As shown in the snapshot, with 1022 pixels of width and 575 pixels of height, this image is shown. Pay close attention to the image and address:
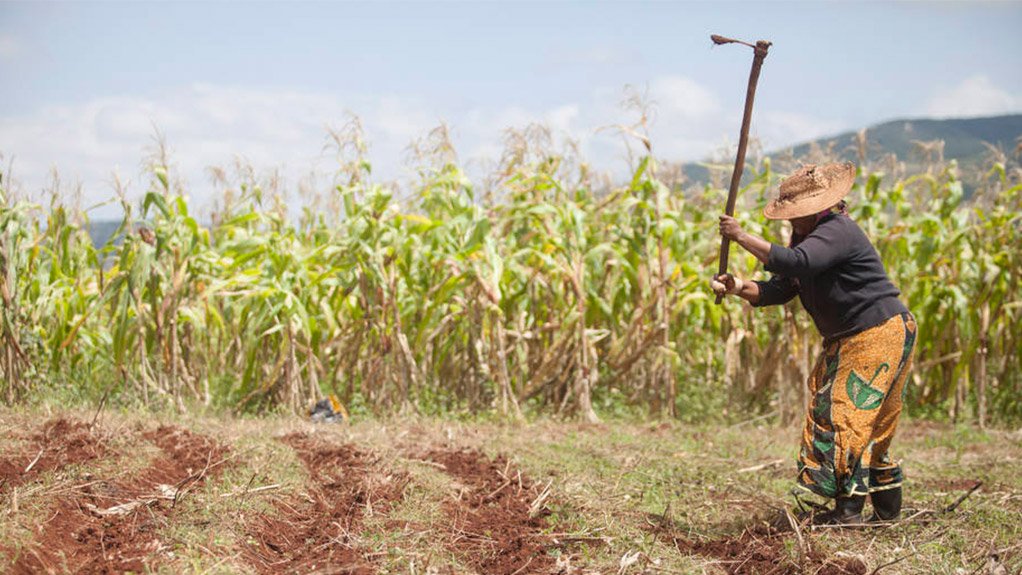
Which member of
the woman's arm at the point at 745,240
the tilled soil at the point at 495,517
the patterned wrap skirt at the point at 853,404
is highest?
the woman's arm at the point at 745,240

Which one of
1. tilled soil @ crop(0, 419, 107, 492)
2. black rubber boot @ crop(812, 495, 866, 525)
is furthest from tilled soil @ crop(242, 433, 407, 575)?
black rubber boot @ crop(812, 495, 866, 525)

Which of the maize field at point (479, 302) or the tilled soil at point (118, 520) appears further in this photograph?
the maize field at point (479, 302)

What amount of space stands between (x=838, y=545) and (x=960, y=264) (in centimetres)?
404

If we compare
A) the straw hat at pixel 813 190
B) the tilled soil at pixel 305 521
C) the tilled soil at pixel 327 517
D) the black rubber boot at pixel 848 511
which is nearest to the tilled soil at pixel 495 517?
the tilled soil at pixel 305 521

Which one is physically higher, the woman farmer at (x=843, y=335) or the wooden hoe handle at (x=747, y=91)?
the wooden hoe handle at (x=747, y=91)

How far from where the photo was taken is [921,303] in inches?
267

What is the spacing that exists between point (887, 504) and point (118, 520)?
300cm

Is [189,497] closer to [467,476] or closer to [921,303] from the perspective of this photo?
[467,476]

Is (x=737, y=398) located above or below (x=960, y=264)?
below

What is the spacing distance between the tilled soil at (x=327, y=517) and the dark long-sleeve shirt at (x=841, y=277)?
1.81m

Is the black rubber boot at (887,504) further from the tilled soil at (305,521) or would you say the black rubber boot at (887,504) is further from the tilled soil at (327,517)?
the tilled soil at (327,517)

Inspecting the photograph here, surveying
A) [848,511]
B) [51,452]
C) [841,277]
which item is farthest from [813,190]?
[51,452]

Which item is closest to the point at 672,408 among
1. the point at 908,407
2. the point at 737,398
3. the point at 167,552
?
the point at 737,398

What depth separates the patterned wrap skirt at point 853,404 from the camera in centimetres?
346
